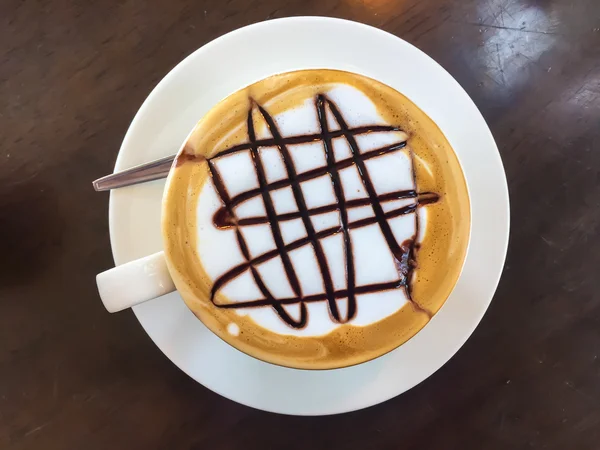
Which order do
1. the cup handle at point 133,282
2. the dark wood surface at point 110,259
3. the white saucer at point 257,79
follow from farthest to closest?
the dark wood surface at point 110,259 < the white saucer at point 257,79 < the cup handle at point 133,282

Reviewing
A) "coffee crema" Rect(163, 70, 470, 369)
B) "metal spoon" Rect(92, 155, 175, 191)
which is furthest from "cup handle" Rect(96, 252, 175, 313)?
"metal spoon" Rect(92, 155, 175, 191)

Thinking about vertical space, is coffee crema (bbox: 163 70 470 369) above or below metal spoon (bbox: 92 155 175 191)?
below

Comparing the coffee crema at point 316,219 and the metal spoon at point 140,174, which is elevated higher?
the metal spoon at point 140,174

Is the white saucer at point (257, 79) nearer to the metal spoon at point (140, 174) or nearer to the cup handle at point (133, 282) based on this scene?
the metal spoon at point (140, 174)

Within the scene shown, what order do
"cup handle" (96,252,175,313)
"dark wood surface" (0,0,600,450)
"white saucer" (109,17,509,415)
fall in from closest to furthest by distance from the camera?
1. "cup handle" (96,252,175,313)
2. "white saucer" (109,17,509,415)
3. "dark wood surface" (0,0,600,450)

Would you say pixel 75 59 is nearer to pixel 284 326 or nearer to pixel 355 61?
pixel 355 61

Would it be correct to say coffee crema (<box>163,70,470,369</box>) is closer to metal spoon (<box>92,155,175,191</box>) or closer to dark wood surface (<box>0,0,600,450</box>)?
metal spoon (<box>92,155,175,191</box>)

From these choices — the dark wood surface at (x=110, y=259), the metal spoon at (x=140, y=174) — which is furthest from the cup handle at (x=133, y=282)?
the dark wood surface at (x=110, y=259)

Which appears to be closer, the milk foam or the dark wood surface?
the milk foam
